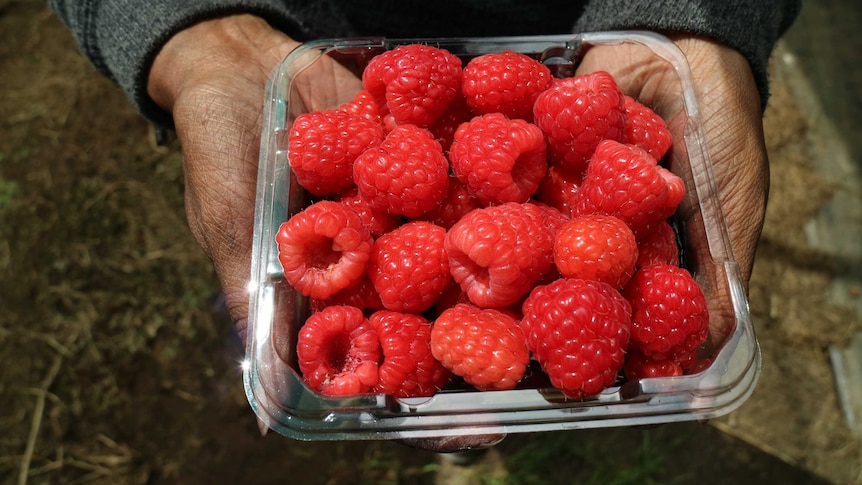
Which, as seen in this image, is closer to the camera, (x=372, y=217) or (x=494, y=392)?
(x=494, y=392)

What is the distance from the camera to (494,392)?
1240 mm

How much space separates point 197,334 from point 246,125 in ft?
4.95

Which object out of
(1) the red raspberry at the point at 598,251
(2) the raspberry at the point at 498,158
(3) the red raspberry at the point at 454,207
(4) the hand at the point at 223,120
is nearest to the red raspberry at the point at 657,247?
(1) the red raspberry at the point at 598,251

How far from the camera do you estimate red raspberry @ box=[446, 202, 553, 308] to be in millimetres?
1268

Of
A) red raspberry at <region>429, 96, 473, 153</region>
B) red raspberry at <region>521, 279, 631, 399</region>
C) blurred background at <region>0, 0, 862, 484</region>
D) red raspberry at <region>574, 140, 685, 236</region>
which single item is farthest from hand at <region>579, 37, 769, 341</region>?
blurred background at <region>0, 0, 862, 484</region>

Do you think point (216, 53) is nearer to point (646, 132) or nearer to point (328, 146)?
point (328, 146)

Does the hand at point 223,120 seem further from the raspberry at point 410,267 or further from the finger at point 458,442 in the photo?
the finger at point 458,442

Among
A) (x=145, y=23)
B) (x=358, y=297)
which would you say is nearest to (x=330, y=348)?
(x=358, y=297)

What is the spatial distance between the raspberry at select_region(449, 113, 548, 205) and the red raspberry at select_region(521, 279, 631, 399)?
0.28 meters

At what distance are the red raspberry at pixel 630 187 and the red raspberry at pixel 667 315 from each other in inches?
4.9

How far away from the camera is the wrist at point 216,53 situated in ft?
5.78

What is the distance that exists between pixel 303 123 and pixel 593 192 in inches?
26.3

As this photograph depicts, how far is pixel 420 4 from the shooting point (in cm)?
197

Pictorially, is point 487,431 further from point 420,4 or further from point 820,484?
point 820,484
